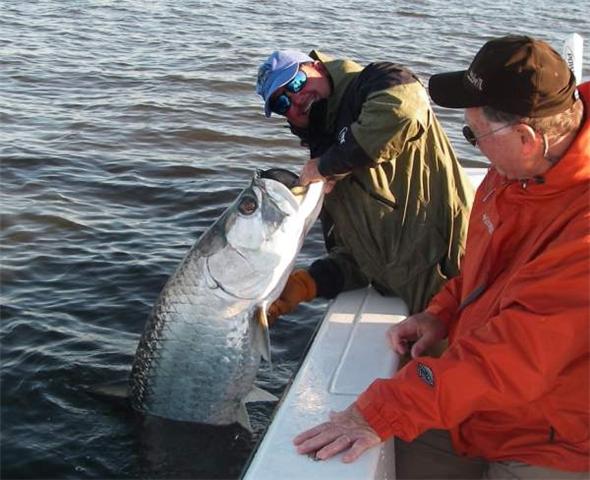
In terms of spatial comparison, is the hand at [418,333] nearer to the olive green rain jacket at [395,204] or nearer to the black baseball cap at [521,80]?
the olive green rain jacket at [395,204]

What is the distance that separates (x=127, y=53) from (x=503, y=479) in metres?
12.2

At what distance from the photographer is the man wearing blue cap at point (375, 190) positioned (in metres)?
4.40

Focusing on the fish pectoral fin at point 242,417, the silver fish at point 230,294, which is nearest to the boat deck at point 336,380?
the silver fish at point 230,294

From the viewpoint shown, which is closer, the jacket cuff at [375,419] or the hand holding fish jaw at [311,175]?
the jacket cuff at [375,419]

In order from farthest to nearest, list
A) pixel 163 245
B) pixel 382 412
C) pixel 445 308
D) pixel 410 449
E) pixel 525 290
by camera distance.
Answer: pixel 163 245 → pixel 445 308 → pixel 410 449 → pixel 382 412 → pixel 525 290

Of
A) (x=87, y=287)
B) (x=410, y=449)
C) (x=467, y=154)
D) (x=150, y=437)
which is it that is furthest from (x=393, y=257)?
(x=467, y=154)

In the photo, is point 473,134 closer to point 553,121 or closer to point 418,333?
point 553,121

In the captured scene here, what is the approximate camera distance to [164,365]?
426 centimetres

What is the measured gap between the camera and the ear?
295cm

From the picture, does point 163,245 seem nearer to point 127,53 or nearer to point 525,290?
point 525,290

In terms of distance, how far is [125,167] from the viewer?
9.16 meters

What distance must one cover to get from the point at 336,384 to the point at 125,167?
5.93 metres

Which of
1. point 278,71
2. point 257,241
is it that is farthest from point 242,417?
point 278,71

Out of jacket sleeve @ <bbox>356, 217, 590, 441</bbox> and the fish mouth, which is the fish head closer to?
the fish mouth
